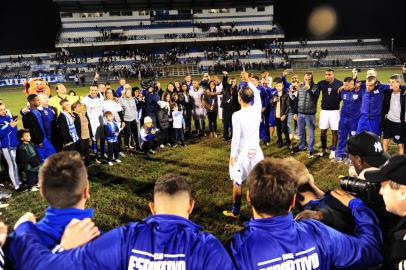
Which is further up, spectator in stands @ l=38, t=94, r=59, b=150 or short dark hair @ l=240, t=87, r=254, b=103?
short dark hair @ l=240, t=87, r=254, b=103

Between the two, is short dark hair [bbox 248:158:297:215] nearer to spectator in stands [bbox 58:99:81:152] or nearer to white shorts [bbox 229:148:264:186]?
white shorts [bbox 229:148:264:186]

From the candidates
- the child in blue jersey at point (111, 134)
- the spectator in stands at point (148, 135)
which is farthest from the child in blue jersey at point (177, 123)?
the child in blue jersey at point (111, 134)

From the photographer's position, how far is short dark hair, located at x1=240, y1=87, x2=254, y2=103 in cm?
521

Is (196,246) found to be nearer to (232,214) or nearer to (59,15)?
(232,214)

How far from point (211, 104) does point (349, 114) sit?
5137mm

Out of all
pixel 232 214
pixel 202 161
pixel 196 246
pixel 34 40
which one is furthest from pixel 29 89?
pixel 34 40

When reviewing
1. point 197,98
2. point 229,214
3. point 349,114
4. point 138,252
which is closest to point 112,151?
point 197,98

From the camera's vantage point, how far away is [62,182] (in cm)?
210

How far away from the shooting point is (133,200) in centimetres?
687

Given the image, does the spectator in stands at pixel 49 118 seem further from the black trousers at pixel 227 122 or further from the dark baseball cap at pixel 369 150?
the dark baseball cap at pixel 369 150

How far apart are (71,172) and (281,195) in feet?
4.67

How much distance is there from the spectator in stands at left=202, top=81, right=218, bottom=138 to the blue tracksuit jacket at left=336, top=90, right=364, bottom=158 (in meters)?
4.87

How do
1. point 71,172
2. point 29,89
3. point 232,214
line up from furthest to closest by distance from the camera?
point 29,89 < point 232,214 < point 71,172

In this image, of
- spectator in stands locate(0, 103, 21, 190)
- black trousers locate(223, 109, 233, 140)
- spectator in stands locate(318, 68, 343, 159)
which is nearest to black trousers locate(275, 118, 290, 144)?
spectator in stands locate(318, 68, 343, 159)
